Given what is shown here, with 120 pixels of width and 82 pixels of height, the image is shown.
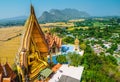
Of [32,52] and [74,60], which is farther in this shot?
[74,60]

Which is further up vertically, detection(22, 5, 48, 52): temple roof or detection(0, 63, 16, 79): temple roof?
detection(22, 5, 48, 52): temple roof

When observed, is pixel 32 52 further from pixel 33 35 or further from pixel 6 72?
pixel 6 72

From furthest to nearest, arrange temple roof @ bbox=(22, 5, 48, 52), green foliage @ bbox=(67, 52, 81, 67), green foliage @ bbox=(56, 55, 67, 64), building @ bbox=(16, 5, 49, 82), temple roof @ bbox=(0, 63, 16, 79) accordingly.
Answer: green foliage @ bbox=(56, 55, 67, 64) < green foliage @ bbox=(67, 52, 81, 67) < temple roof @ bbox=(0, 63, 16, 79) < temple roof @ bbox=(22, 5, 48, 52) < building @ bbox=(16, 5, 49, 82)

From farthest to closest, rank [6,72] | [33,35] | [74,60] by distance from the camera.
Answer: [74,60], [6,72], [33,35]

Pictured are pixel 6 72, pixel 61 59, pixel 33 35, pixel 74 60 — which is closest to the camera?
pixel 33 35

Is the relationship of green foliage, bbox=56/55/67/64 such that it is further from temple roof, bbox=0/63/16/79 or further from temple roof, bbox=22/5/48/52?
temple roof, bbox=22/5/48/52

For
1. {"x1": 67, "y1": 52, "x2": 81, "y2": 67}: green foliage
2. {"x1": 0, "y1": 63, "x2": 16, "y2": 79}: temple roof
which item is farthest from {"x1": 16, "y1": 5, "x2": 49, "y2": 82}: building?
{"x1": 67, "y1": 52, "x2": 81, "y2": 67}: green foliage

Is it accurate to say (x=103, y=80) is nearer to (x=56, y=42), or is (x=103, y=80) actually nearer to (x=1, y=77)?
(x=1, y=77)

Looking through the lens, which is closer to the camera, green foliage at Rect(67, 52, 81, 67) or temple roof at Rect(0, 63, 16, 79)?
temple roof at Rect(0, 63, 16, 79)

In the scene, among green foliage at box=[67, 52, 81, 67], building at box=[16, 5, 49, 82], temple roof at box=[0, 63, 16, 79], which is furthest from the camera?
green foliage at box=[67, 52, 81, 67]

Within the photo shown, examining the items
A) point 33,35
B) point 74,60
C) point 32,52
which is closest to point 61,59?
point 74,60
